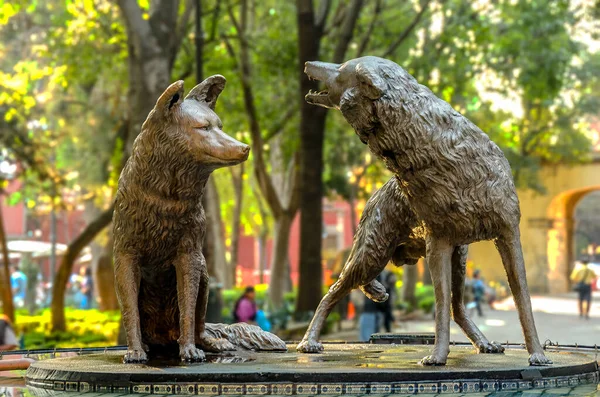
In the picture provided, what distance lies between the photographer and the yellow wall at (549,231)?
41125mm

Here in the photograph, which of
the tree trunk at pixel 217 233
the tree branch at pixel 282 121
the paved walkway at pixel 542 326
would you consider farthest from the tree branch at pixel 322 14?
the tree trunk at pixel 217 233

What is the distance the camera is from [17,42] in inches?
1165

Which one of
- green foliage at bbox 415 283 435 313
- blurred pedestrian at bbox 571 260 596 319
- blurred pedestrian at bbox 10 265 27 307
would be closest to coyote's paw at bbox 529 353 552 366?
green foliage at bbox 415 283 435 313

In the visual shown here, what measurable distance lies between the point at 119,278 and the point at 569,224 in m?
40.2

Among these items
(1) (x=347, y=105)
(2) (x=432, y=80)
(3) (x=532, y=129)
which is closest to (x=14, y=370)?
(1) (x=347, y=105)

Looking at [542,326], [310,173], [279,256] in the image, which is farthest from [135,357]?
[542,326]

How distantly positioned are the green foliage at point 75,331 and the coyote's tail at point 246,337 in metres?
9.84

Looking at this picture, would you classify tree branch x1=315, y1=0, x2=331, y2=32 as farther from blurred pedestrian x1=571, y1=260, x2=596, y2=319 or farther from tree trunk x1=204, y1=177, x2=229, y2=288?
blurred pedestrian x1=571, y1=260, x2=596, y2=319

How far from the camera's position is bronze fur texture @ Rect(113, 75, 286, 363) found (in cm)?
583

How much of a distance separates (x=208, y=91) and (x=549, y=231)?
38.2 meters

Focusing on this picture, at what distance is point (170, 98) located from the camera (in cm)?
584

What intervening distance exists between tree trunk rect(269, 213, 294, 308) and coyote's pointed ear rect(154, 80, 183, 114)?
17.8 meters

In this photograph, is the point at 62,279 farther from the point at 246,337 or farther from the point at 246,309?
the point at 246,337

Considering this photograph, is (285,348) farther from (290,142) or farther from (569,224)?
(569,224)
